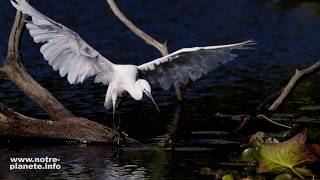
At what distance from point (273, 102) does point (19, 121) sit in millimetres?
3319

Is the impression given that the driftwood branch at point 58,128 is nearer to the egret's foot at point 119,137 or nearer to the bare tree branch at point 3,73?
the egret's foot at point 119,137

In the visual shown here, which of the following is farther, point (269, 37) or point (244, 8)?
point (244, 8)

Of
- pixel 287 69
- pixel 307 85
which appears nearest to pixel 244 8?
pixel 287 69

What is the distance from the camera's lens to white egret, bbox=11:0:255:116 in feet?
34.2

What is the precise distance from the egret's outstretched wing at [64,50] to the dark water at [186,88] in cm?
94

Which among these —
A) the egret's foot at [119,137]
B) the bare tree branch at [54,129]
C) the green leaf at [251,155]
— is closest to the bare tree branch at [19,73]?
the bare tree branch at [54,129]

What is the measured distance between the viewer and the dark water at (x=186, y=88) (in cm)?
1058

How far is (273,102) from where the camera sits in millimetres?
12180

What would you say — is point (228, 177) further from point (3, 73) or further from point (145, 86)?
point (3, 73)

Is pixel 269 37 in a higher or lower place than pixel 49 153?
higher

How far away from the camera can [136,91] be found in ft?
36.3

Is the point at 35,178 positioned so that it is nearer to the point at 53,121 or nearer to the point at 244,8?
the point at 53,121

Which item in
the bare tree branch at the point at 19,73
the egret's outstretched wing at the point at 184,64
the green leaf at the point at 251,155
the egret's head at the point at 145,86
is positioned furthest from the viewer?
the bare tree branch at the point at 19,73

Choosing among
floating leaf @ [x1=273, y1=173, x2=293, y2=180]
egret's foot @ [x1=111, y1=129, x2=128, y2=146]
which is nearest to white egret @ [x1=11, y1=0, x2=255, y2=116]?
egret's foot @ [x1=111, y1=129, x2=128, y2=146]
